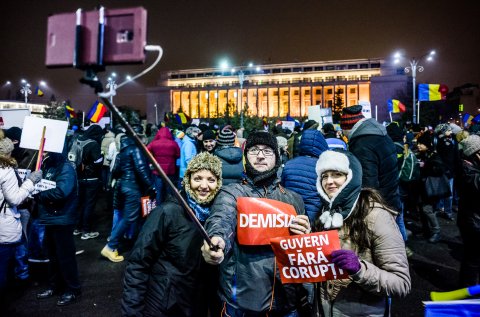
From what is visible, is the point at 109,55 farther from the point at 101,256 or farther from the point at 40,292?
the point at 101,256

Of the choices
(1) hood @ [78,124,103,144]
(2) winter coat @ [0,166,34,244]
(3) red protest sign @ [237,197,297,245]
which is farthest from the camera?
(1) hood @ [78,124,103,144]

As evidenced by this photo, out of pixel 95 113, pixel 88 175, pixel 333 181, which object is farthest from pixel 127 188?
pixel 95 113

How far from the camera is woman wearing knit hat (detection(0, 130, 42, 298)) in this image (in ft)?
12.2

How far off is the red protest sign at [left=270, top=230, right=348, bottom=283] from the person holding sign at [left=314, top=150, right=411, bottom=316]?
0.08 m

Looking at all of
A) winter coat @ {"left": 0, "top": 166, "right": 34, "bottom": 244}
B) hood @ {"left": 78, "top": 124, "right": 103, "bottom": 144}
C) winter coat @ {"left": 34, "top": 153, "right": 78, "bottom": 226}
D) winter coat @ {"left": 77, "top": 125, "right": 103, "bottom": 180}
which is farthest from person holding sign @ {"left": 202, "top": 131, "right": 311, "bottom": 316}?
hood @ {"left": 78, "top": 124, "right": 103, "bottom": 144}

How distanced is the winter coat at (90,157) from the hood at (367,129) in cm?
555

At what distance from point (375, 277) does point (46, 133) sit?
3891mm

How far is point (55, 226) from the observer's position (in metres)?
4.50

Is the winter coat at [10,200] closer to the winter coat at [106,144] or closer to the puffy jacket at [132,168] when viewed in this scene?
the puffy jacket at [132,168]

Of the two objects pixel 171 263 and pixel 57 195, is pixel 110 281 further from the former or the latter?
pixel 171 263

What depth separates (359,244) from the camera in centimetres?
222

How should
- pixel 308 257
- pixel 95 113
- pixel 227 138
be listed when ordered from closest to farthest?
pixel 308 257
pixel 227 138
pixel 95 113

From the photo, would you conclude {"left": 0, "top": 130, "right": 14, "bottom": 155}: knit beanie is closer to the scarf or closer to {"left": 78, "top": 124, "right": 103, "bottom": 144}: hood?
the scarf

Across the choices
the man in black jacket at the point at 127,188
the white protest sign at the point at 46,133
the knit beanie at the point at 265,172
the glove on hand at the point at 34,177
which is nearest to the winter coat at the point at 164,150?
the man in black jacket at the point at 127,188
